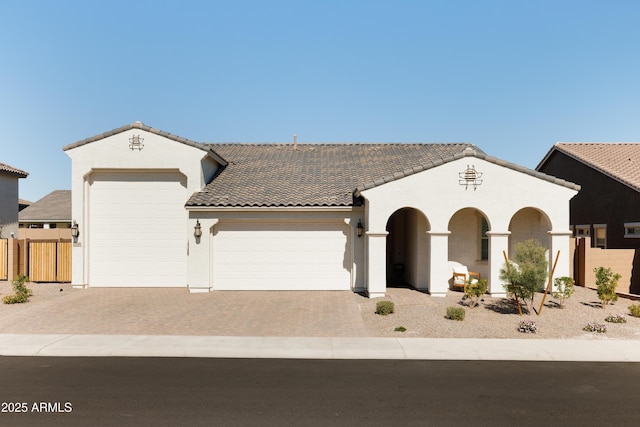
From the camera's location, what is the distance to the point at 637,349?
→ 28.1ft

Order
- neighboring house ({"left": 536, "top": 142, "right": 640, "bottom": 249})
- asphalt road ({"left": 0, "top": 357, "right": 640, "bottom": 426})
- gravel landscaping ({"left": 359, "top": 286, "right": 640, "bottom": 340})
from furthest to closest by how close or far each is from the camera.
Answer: neighboring house ({"left": 536, "top": 142, "right": 640, "bottom": 249})
gravel landscaping ({"left": 359, "top": 286, "right": 640, "bottom": 340})
asphalt road ({"left": 0, "top": 357, "right": 640, "bottom": 426})

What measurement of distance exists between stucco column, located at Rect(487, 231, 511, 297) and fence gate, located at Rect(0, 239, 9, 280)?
1881cm

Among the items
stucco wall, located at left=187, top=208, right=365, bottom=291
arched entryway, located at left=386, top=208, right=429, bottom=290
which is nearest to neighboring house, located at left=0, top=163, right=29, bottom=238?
stucco wall, located at left=187, top=208, right=365, bottom=291

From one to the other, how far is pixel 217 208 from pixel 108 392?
8.88 m

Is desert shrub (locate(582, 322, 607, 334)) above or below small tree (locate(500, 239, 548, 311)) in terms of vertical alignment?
below

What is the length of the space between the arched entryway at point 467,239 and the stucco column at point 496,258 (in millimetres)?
1377

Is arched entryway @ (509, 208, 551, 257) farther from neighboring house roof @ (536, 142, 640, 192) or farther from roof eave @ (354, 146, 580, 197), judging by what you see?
neighboring house roof @ (536, 142, 640, 192)

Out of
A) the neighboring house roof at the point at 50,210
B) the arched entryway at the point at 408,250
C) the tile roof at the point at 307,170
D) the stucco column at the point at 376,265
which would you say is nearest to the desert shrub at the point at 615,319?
the arched entryway at the point at 408,250

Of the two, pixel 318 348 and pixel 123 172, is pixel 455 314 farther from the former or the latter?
pixel 123 172

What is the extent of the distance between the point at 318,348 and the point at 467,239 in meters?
8.75

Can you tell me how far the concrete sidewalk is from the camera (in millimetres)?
8125

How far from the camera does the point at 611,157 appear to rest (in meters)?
21.5

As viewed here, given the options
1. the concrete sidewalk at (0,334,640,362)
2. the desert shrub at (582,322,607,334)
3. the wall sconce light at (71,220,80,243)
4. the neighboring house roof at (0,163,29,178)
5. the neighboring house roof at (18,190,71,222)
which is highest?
the neighboring house roof at (0,163,29,178)

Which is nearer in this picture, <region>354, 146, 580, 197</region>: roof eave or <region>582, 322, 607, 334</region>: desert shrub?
<region>582, 322, 607, 334</region>: desert shrub
